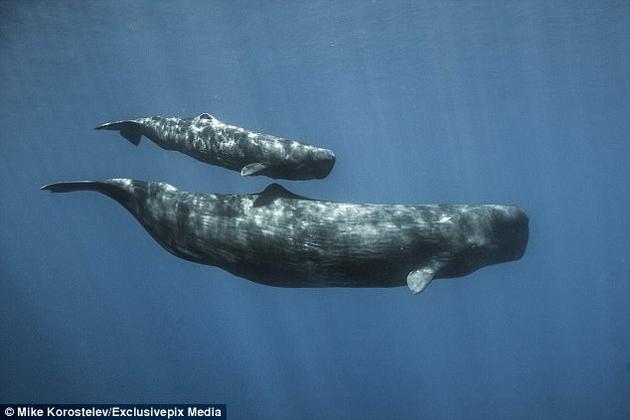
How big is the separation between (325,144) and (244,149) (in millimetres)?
64834

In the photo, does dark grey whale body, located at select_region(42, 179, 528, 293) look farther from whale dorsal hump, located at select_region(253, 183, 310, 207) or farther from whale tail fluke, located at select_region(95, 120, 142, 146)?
whale tail fluke, located at select_region(95, 120, 142, 146)

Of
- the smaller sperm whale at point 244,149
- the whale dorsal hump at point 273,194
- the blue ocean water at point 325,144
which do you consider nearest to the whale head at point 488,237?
the smaller sperm whale at point 244,149

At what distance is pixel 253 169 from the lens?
260 inches

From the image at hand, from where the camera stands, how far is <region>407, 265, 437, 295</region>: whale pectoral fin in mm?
6062

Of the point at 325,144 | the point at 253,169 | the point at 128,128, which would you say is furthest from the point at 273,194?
the point at 325,144

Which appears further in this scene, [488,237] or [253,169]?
[488,237]

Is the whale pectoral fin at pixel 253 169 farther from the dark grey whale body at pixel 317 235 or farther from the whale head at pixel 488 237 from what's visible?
the whale head at pixel 488 237

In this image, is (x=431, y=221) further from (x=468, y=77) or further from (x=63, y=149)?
(x=63, y=149)

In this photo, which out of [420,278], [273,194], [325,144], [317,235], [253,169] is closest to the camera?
[420,278]

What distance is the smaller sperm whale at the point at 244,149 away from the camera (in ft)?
22.4

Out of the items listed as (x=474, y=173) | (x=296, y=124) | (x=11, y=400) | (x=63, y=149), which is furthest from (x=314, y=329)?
(x=474, y=173)

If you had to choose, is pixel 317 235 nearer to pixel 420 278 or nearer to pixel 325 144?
pixel 420 278

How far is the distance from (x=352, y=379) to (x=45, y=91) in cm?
3428

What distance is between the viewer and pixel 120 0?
23547 mm
